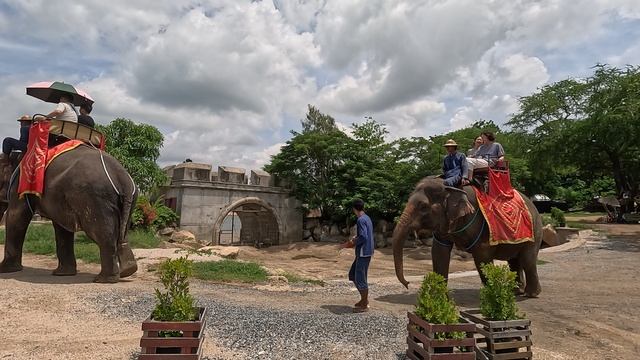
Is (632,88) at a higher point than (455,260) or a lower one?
higher

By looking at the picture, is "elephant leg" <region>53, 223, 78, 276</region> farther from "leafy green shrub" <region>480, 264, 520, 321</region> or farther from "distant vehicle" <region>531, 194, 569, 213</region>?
"distant vehicle" <region>531, 194, 569, 213</region>

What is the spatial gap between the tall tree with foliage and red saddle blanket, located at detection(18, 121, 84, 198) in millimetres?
10331

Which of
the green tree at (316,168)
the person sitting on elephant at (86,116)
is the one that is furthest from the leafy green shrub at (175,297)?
the green tree at (316,168)

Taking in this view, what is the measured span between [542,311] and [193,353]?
558cm

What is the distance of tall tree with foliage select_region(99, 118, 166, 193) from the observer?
1786 cm

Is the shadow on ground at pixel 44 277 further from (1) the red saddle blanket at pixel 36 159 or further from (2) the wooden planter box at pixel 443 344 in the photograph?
(2) the wooden planter box at pixel 443 344

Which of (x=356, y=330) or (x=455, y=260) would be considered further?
(x=455, y=260)

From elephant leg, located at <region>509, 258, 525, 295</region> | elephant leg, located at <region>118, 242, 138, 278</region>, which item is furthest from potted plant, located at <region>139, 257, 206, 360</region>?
elephant leg, located at <region>509, 258, 525, 295</region>

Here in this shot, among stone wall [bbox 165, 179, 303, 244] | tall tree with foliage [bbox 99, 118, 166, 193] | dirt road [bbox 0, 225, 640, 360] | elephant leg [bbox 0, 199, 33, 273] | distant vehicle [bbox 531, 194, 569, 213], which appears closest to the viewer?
dirt road [bbox 0, 225, 640, 360]

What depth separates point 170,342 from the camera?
373 centimetres

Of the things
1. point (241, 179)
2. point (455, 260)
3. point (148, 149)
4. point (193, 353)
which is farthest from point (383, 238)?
point (193, 353)

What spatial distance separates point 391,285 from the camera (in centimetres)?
959

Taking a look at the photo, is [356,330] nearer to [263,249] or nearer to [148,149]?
[148,149]

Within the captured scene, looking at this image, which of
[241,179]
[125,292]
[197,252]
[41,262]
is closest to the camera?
[125,292]
